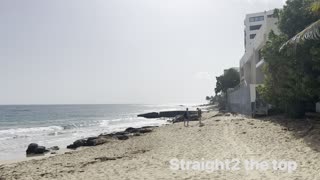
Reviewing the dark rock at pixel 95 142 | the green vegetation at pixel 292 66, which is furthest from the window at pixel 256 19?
the dark rock at pixel 95 142

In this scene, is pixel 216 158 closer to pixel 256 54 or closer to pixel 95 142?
pixel 95 142

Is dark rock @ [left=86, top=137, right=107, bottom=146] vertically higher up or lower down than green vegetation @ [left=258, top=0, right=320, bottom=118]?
lower down

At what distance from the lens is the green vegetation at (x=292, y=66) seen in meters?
20.7

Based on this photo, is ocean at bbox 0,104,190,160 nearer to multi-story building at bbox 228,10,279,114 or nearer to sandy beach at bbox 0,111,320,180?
sandy beach at bbox 0,111,320,180

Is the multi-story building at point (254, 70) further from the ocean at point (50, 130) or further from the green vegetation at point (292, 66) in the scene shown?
the ocean at point (50, 130)

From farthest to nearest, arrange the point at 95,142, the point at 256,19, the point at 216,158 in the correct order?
the point at 256,19
the point at 95,142
the point at 216,158

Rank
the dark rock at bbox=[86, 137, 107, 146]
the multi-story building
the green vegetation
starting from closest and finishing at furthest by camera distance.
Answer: the green vegetation < the dark rock at bbox=[86, 137, 107, 146] < the multi-story building

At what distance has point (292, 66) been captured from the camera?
2284 cm

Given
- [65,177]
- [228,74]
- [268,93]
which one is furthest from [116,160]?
[228,74]

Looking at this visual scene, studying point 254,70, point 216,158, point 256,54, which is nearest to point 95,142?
point 216,158

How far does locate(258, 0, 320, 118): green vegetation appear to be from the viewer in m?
20.7

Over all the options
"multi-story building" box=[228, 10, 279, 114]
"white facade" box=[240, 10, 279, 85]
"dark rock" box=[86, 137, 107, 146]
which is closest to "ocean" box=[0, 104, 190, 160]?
"dark rock" box=[86, 137, 107, 146]

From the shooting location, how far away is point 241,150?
1567 centimetres

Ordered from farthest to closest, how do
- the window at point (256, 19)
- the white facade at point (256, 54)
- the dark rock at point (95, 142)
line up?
the window at point (256, 19)
the white facade at point (256, 54)
the dark rock at point (95, 142)
